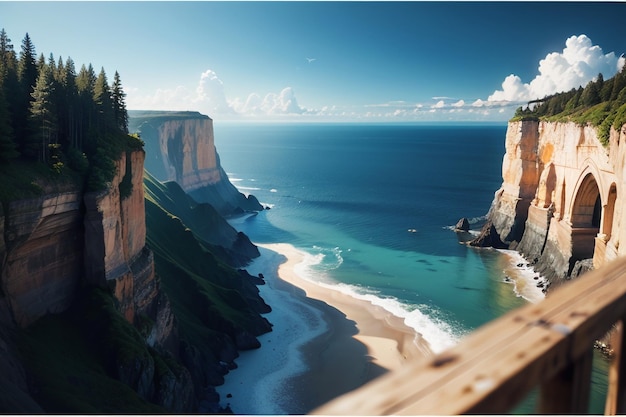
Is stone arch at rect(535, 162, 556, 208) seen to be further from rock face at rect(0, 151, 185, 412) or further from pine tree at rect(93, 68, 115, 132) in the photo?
pine tree at rect(93, 68, 115, 132)

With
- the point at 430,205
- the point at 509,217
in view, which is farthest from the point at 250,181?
the point at 509,217

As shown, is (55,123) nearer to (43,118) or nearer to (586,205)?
(43,118)

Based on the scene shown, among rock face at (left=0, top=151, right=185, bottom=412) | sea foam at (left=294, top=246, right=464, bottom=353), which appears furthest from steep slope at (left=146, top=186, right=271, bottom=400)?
sea foam at (left=294, top=246, right=464, bottom=353)

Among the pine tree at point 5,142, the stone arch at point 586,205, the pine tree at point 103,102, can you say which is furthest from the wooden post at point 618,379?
the stone arch at point 586,205

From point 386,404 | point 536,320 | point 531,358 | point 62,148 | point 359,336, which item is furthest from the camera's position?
point 359,336

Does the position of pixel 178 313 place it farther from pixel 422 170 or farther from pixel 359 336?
pixel 422 170

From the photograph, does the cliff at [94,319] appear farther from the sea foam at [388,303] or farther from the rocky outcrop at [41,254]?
the sea foam at [388,303]
